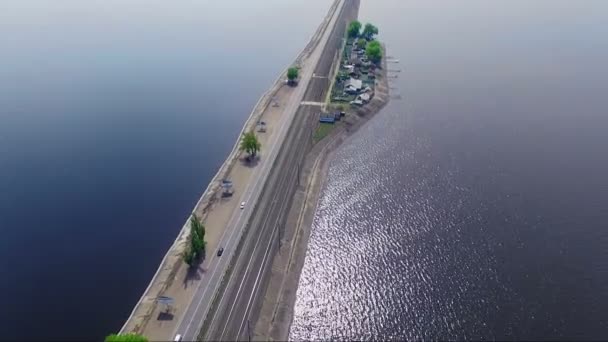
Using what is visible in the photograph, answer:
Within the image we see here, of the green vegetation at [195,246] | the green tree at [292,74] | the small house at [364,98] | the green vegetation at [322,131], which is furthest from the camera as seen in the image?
the green tree at [292,74]

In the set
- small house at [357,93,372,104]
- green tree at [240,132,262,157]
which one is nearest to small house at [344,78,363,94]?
small house at [357,93,372,104]

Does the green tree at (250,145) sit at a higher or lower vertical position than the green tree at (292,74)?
lower

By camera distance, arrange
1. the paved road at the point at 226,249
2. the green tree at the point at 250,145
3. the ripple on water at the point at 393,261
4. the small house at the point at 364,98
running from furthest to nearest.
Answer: the small house at the point at 364,98
the green tree at the point at 250,145
the ripple on water at the point at 393,261
the paved road at the point at 226,249

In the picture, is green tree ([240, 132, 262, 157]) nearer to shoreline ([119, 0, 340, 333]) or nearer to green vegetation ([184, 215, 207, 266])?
shoreline ([119, 0, 340, 333])

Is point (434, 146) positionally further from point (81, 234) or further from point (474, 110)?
point (81, 234)

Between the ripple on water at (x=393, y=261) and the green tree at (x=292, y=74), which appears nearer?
the ripple on water at (x=393, y=261)

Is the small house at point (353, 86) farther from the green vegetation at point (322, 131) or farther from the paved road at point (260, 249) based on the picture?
the paved road at point (260, 249)

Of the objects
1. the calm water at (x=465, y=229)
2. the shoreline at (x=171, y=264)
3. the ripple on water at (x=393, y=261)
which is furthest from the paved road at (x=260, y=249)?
the shoreline at (x=171, y=264)
